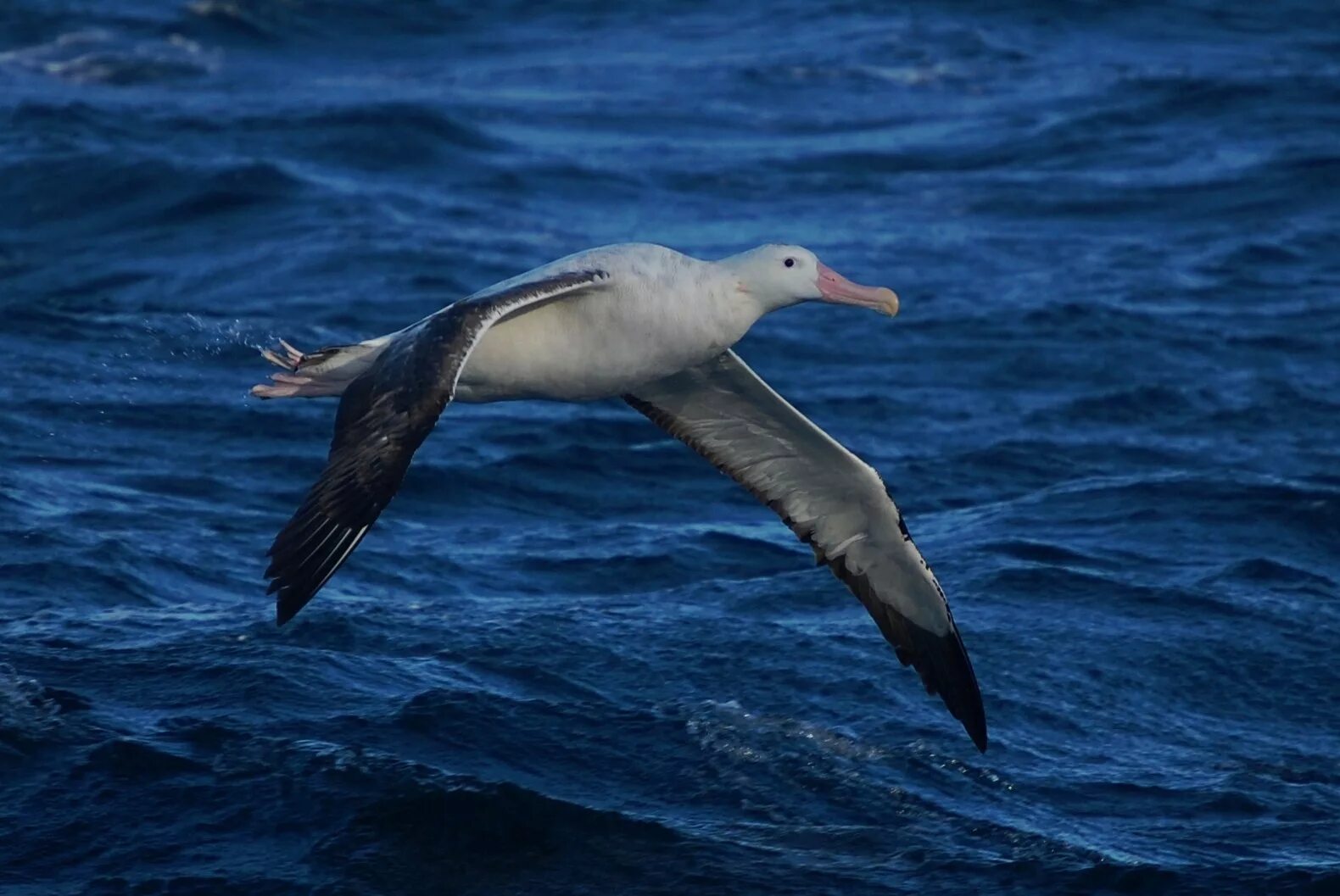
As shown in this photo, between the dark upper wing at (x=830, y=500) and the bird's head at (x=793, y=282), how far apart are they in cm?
61

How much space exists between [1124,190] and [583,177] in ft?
19.0

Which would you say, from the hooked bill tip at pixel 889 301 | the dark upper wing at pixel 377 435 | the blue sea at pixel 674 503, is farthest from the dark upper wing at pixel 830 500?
the dark upper wing at pixel 377 435

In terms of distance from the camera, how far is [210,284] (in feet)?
58.9

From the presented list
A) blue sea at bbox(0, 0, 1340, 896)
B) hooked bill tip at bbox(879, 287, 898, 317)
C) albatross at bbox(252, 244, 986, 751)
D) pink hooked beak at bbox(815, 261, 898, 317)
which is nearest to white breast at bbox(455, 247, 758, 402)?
albatross at bbox(252, 244, 986, 751)

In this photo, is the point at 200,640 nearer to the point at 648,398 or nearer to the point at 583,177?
the point at 648,398

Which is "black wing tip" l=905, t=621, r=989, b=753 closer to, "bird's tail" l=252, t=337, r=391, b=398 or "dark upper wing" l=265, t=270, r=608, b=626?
"dark upper wing" l=265, t=270, r=608, b=626

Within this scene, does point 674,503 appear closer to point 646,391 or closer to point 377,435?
point 646,391

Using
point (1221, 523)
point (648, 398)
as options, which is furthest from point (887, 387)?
point (648, 398)

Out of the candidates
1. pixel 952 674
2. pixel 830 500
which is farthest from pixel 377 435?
pixel 952 674

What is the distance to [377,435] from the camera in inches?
314

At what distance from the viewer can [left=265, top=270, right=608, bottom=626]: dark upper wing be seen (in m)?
7.59

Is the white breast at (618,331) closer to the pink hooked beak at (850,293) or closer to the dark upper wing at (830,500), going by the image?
the pink hooked beak at (850,293)

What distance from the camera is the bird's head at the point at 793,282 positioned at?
362 inches

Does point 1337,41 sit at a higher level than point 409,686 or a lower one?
higher
